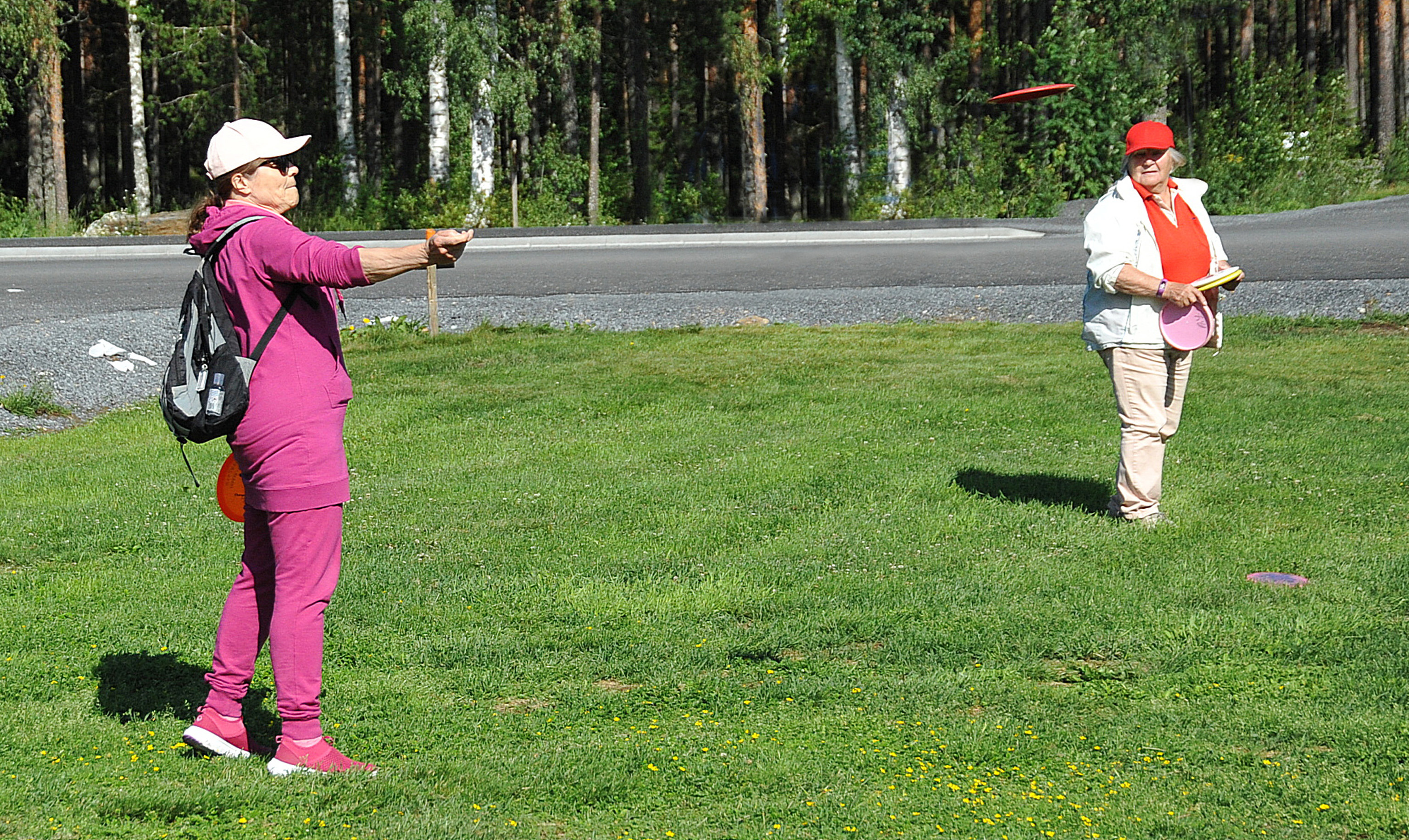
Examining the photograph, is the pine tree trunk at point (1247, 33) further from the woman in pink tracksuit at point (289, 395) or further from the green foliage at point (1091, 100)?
the woman in pink tracksuit at point (289, 395)

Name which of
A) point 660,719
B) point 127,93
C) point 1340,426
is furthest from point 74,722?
point 127,93

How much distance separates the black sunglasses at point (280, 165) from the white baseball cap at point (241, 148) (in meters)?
0.03

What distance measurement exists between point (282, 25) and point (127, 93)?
21.4 ft

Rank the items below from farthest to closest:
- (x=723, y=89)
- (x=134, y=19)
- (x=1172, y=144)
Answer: (x=723, y=89) → (x=134, y=19) → (x=1172, y=144)

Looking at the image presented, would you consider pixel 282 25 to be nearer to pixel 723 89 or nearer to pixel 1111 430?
pixel 723 89

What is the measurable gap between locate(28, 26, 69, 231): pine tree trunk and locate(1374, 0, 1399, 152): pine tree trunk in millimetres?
30154

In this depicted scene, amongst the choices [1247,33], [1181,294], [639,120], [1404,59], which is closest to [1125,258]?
[1181,294]

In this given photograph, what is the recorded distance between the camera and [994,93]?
4672 cm

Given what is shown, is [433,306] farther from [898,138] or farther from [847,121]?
[847,121]

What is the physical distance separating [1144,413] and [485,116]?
2400 centimetres

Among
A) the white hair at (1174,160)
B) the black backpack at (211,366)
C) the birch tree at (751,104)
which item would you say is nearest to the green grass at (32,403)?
the black backpack at (211,366)

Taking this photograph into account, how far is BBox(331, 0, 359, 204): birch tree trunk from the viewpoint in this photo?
3097cm

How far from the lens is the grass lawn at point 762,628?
3975 millimetres

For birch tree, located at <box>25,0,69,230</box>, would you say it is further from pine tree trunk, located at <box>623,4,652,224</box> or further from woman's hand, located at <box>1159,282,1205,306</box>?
woman's hand, located at <box>1159,282,1205,306</box>
